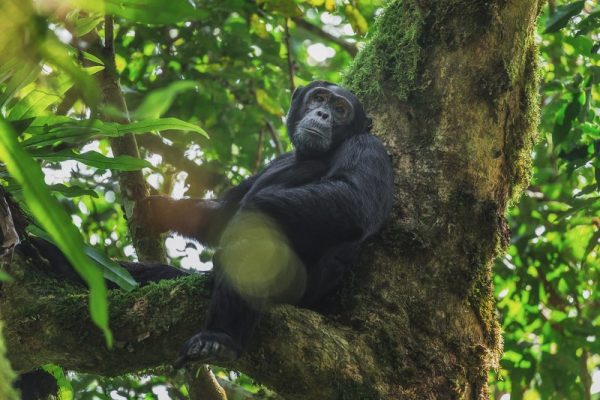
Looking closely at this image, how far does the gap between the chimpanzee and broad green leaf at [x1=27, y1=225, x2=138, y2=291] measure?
1.44 ft

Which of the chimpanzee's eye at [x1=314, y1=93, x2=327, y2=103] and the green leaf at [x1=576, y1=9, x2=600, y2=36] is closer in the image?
the green leaf at [x1=576, y1=9, x2=600, y2=36]

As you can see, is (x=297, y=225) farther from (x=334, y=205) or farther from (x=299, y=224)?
(x=334, y=205)

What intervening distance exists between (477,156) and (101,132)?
2286 mm

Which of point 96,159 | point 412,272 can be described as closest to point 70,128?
point 96,159

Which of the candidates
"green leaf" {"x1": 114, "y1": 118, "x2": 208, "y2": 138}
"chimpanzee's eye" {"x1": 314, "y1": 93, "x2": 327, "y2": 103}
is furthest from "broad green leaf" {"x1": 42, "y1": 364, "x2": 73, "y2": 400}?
"chimpanzee's eye" {"x1": 314, "y1": 93, "x2": 327, "y2": 103}

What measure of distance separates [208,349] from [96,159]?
1153mm

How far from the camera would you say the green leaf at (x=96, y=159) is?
3.72 metres

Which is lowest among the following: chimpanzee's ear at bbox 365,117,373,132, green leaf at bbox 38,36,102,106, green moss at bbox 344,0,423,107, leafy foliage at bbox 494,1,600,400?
leafy foliage at bbox 494,1,600,400

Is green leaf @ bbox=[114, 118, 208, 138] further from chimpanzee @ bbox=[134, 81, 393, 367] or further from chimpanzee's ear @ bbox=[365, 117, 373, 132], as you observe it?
chimpanzee's ear @ bbox=[365, 117, 373, 132]

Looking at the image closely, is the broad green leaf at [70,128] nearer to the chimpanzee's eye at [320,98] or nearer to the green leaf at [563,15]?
the chimpanzee's eye at [320,98]

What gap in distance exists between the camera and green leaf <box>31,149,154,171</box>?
372 cm

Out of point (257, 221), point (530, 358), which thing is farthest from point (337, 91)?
point (530, 358)

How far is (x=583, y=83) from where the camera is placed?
6242 mm

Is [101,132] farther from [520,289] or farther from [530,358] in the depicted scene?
[520,289]
